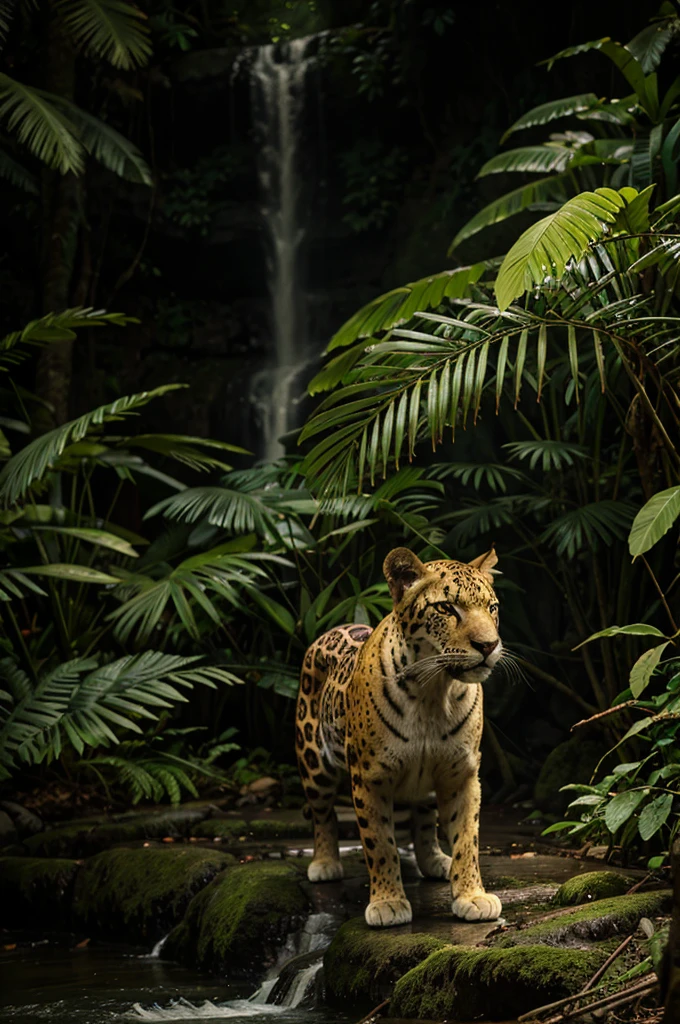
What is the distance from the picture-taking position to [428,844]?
4891mm

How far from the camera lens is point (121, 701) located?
629cm

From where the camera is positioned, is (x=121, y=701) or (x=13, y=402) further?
(x=13, y=402)

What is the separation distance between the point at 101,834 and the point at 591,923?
350 cm

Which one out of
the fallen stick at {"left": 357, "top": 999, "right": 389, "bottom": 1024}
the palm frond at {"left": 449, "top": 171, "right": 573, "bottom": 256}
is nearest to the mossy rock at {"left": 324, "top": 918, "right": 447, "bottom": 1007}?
the fallen stick at {"left": 357, "top": 999, "right": 389, "bottom": 1024}

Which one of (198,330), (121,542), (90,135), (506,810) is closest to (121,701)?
(121,542)

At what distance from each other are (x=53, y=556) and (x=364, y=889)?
12.9ft

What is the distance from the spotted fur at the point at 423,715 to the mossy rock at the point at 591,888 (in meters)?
0.26

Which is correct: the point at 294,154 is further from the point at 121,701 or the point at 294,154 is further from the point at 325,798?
the point at 325,798

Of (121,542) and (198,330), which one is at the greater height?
(198,330)

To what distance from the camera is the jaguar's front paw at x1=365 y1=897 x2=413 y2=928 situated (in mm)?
4078

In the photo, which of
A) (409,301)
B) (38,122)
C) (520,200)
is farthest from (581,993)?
(38,122)

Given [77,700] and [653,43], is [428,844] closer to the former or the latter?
[77,700]

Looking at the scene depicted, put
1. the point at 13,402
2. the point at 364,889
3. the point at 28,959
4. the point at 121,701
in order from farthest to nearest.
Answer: the point at 13,402
the point at 121,701
the point at 28,959
the point at 364,889

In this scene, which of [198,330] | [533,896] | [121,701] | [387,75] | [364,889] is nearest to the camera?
[533,896]
